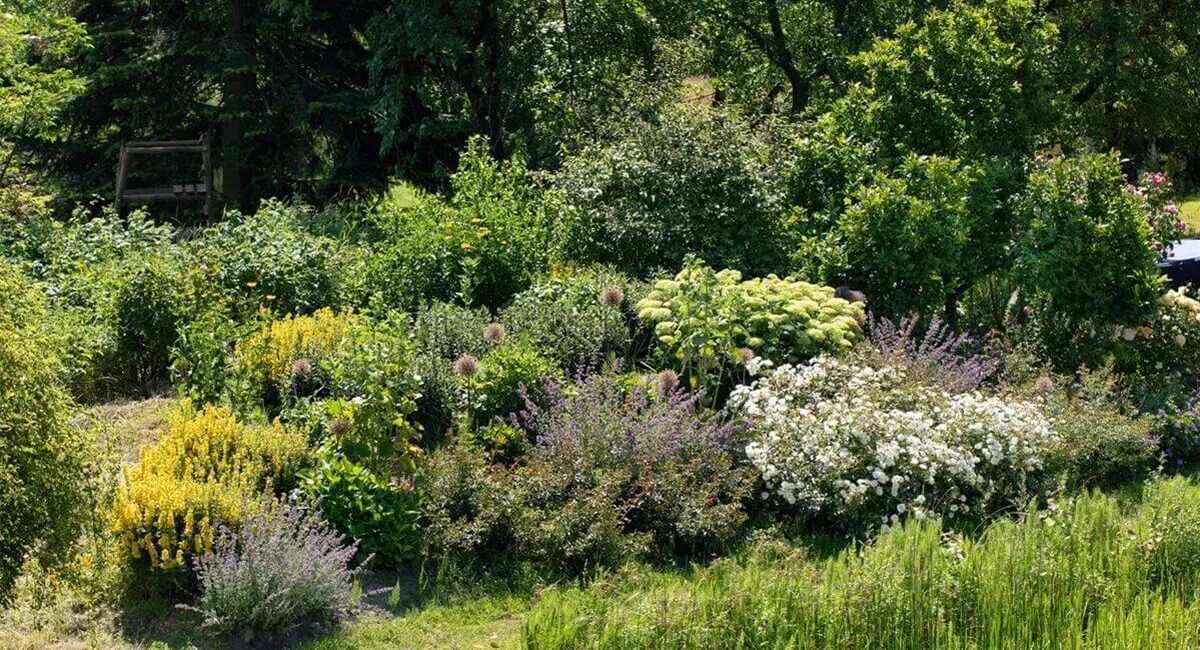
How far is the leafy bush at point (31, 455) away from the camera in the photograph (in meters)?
4.61

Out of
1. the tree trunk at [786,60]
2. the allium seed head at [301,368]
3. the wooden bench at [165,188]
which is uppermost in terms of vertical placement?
the tree trunk at [786,60]

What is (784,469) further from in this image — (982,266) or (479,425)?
(982,266)

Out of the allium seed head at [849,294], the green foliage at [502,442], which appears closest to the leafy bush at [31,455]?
the green foliage at [502,442]

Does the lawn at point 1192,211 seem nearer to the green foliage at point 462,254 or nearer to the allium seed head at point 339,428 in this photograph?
the green foliage at point 462,254

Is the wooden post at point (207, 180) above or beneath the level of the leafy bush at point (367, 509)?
above

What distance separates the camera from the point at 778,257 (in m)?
10.2

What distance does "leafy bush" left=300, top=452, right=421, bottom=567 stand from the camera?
646cm

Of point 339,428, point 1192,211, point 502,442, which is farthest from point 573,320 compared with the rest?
point 1192,211

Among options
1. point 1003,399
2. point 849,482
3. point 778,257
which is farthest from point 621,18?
point 849,482

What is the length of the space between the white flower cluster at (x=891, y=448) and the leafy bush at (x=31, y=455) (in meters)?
3.80

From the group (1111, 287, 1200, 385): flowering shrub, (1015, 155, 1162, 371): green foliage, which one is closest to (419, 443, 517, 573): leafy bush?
(1015, 155, 1162, 371): green foliage

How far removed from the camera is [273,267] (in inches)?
382

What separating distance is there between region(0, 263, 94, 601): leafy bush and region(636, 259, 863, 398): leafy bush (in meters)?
4.06

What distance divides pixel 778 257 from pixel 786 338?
189cm
